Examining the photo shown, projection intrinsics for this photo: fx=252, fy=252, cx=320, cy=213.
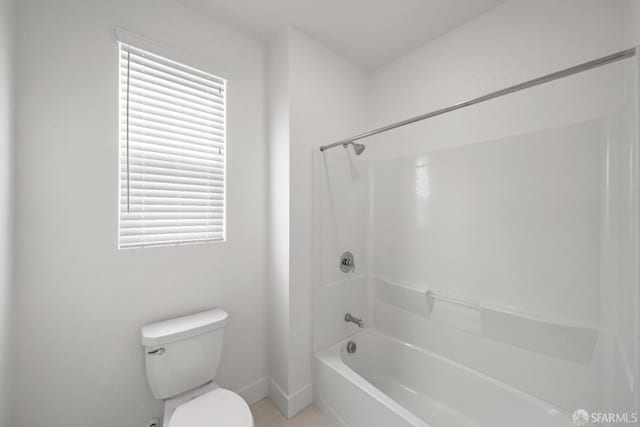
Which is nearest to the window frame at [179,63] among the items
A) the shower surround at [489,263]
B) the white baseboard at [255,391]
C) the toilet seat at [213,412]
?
the shower surround at [489,263]

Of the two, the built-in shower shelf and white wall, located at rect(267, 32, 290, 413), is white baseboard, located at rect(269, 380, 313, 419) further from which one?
the built-in shower shelf

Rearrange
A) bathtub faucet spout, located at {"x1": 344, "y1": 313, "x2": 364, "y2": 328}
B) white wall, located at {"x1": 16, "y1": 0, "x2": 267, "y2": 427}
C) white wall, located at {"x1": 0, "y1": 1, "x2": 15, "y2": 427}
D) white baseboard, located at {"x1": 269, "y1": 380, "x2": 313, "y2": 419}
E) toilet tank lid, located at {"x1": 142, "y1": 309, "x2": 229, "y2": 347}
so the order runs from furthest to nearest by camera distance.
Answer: bathtub faucet spout, located at {"x1": 344, "y1": 313, "x2": 364, "y2": 328}
white baseboard, located at {"x1": 269, "y1": 380, "x2": 313, "y2": 419}
toilet tank lid, located at {"x1": 142, "y1": 309, "x2": 229, "y2": 347}
white wall, located at {"x1": 16, "y1": 0, "x2": 267, "y2": 427}
white wall, located at {"x1": 0, "y1": 1, "x2": 15, "y2": 427}

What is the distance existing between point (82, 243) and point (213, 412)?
3.26ft

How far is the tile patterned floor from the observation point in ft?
5.09

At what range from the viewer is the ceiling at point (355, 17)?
1480mm

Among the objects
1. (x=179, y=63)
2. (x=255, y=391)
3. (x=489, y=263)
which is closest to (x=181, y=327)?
(x=255, y=391)

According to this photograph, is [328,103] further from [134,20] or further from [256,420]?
[256,420]

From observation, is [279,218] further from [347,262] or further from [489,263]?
[489,263]

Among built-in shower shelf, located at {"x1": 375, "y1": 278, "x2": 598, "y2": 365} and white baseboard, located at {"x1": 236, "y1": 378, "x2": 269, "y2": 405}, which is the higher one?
built-in shower shelf, located at {"x1": 375, "y1": 278, "x2": 598, "y2": 365}

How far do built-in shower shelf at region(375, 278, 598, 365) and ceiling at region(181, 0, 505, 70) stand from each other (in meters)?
1.78

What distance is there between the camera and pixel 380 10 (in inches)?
60.2

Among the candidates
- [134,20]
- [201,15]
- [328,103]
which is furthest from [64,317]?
[328,103]

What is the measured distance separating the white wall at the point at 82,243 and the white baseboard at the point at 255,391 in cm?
51

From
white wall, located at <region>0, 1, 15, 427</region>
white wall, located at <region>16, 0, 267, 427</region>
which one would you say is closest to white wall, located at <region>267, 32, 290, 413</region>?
white wall, located at <region>16, 0, 267, 427</region>
